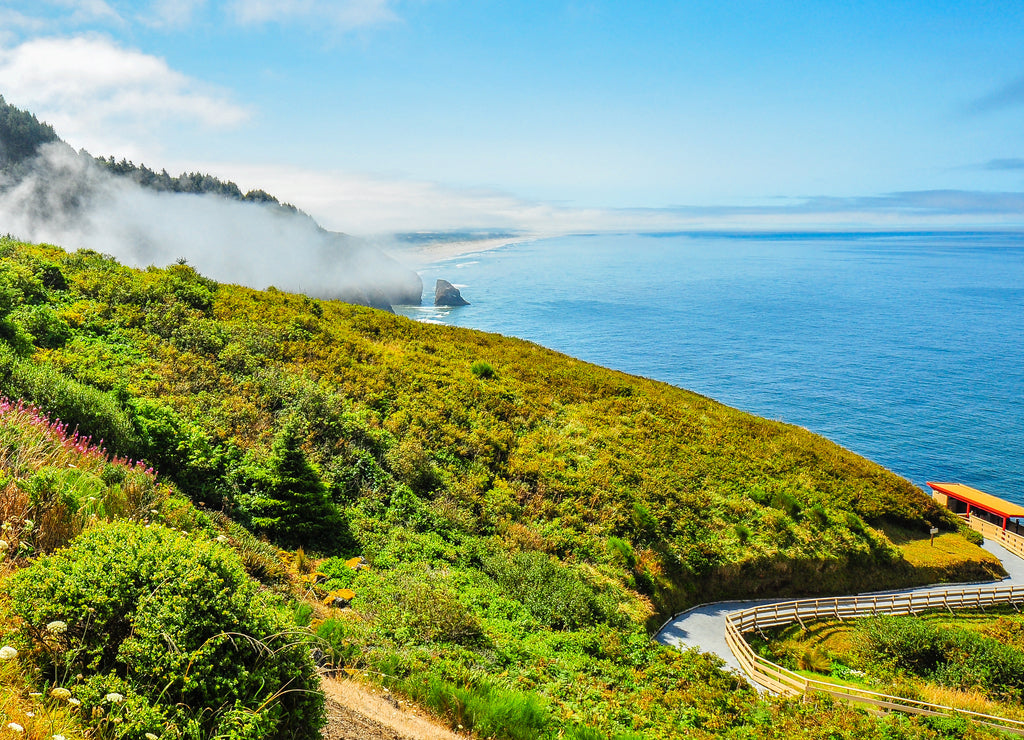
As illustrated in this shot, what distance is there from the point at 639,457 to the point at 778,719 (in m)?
11.3

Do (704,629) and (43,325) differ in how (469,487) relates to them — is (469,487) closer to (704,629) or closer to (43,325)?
(704,629)

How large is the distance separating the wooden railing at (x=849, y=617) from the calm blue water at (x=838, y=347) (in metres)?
23.6

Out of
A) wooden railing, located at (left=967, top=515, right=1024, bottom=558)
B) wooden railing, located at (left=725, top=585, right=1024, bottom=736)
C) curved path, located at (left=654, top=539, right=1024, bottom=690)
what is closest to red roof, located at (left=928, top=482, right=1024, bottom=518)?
wooden railing, located at (left=967, top=515, right=1024, bottom=558)

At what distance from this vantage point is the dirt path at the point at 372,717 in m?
5.36

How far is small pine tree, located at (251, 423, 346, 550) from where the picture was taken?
37.1ft

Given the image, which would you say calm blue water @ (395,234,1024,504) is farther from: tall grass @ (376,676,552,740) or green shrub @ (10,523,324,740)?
green shrub @ (10,523,324,740)

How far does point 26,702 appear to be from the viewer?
3.78 metres

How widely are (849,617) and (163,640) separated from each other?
19664 mm

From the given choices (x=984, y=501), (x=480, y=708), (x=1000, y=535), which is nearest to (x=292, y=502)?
(x=480, y=708)

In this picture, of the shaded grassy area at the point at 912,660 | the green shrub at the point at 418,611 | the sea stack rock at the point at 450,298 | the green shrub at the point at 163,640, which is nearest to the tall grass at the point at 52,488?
the green shrub at the point at 163,640

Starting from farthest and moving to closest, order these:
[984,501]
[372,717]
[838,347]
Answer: [838,347], [984,501], [372,717]

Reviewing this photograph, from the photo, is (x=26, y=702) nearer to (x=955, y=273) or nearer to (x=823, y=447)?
(x=823, y=447)

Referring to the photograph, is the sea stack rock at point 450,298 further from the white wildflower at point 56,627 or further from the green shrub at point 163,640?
the white wildflower at point 56,627

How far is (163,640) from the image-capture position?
4.13 metres
